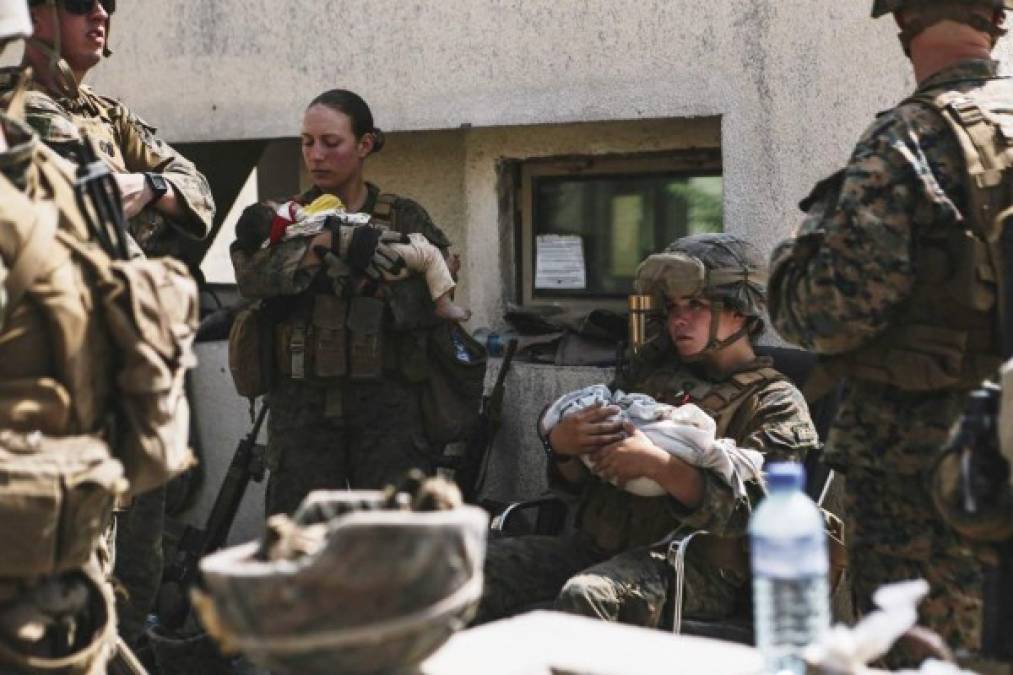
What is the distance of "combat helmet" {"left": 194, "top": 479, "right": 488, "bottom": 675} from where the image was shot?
2420 mm

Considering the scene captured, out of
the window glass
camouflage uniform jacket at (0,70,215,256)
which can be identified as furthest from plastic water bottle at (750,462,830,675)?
the window glass

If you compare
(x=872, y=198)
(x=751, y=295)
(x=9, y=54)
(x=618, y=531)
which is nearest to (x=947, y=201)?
(x=872, y=198)

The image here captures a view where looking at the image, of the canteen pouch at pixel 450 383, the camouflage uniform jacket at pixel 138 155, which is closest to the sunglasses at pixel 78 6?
the camouflage uniform jacket at pixel 138 155

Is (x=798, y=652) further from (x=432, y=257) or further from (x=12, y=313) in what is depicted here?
(x=432, y=257)

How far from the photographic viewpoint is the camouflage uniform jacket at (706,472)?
454 cm

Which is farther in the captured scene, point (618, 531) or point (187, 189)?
point (187, 189)

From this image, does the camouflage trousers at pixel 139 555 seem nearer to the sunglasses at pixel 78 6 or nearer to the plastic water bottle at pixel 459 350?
the plastic water bottle at pixel 459 350

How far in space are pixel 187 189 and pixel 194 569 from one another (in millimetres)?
1624

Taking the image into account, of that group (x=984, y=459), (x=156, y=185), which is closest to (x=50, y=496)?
(x=984, y=459)

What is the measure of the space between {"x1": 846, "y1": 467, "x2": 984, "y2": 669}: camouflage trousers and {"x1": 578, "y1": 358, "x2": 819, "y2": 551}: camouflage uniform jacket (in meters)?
0.57

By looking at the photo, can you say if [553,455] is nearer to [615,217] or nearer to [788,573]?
[615,217]

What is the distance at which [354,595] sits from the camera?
7.97 feet

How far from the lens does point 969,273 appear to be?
371 cm

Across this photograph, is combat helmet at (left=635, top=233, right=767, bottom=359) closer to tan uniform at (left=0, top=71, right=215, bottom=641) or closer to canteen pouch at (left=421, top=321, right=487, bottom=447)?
canteen pouch at (left=421, top=321, right=487, bottom=447)
